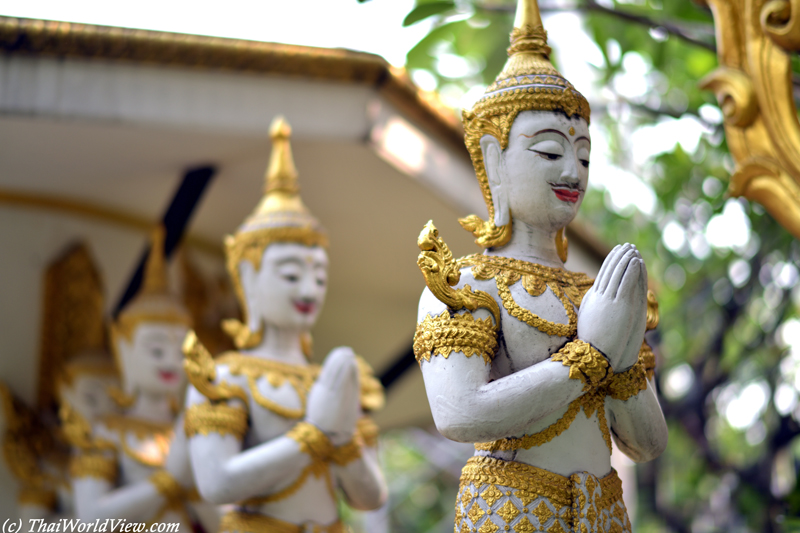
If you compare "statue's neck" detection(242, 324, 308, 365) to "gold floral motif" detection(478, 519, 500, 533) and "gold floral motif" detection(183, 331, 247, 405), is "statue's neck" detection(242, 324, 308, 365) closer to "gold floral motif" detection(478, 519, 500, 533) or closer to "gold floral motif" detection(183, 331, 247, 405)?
"gold floral motif" detection(183, 331, 247, 405)

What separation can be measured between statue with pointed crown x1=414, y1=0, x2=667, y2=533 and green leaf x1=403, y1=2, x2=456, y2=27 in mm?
879

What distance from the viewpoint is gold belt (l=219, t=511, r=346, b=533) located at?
3684 mm

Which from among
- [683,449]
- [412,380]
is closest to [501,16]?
[412,380]

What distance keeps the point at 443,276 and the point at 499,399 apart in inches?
14.4

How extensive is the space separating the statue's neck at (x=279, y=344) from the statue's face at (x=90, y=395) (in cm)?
164

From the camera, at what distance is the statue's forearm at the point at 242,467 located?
3.61 metres

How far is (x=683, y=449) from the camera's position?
1059cm

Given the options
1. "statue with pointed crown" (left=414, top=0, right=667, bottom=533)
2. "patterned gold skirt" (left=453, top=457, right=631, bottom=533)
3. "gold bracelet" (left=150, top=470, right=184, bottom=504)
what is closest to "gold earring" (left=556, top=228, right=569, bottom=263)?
"statue with pointed crown" (left=414, top=0, right=667, bottom=533)

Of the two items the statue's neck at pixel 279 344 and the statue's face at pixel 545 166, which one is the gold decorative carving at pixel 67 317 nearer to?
the statue's neck at pixel 279 344

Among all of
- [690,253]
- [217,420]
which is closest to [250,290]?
[217,420]

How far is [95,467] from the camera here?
4785mm

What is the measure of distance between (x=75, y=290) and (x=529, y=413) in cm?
393

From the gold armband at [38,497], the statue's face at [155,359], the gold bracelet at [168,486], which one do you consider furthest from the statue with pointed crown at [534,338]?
the gold armband at [38,497]

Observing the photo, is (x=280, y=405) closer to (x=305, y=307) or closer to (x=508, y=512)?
(x=305, y=307)
